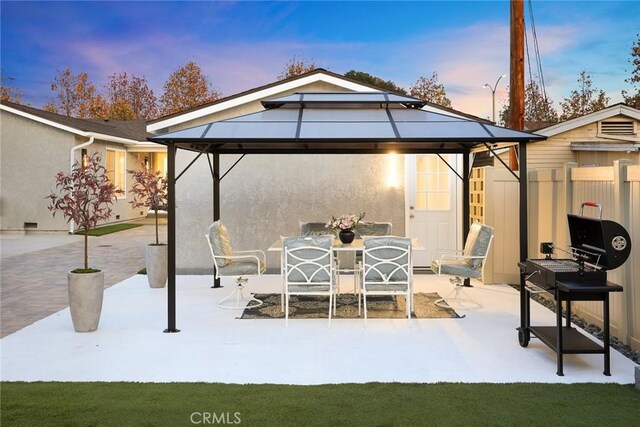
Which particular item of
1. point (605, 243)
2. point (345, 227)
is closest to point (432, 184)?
point (345, 227)

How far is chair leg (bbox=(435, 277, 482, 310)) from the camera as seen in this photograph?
7523mm

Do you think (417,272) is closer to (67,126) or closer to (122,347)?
(122,347)

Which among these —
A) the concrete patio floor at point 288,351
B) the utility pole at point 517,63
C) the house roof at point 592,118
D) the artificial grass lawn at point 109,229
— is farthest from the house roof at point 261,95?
the artificial grass lawn at point 109,229

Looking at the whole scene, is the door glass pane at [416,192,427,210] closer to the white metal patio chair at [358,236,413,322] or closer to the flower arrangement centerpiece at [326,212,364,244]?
the flower arrangement centerpiece at [326,212,364,244]

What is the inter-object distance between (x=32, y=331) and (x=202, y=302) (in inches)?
88.3

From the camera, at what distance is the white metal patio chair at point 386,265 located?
655 centimetres

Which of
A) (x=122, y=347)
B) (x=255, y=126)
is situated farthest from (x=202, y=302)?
(x=255, y=126)

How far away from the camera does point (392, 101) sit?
7.83m

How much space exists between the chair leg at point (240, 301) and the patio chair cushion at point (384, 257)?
1.86 meters

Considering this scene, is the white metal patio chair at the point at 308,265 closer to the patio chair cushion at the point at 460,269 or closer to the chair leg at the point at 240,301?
the chair leg at the point at 240,301

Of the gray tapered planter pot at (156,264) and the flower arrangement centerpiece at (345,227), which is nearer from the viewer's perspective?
the flower arrangement centerpiece at (345,227)

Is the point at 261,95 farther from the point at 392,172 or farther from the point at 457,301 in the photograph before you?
the point at 457,301

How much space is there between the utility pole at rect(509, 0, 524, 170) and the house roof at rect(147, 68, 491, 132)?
4.58 ft

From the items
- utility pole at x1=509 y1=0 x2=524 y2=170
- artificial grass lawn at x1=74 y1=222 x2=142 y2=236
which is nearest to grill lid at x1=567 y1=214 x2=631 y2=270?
utility pole at x1=509 y1=0 x2=524 y2=170
